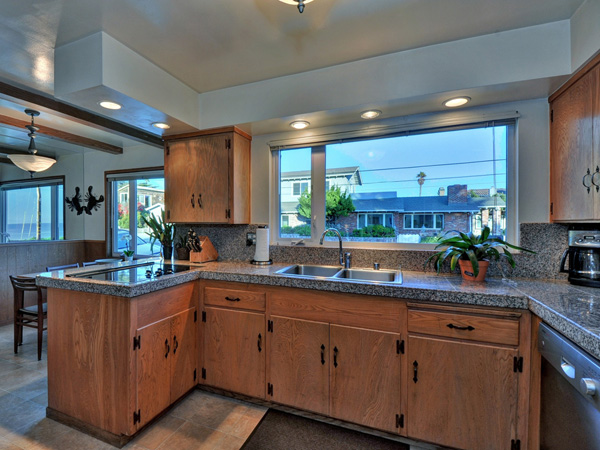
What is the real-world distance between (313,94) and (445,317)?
67.3 inches

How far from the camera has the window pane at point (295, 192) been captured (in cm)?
254

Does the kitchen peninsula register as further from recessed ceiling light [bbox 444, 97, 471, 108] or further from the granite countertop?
recessed ceiling light [bbox 444, 97, 471, 108]

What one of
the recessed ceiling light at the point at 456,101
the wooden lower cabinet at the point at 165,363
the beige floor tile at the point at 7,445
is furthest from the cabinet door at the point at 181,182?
the recessed ceiling light at the point at 456,101

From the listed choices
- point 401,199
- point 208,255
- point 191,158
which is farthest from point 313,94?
point 208,255

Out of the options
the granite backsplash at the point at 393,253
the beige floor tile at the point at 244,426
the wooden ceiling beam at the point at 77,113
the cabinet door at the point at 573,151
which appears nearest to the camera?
the cabinet door at the point at 573,151

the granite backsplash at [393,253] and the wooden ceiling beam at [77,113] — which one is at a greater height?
A: the wooden ceiling beam at [77,113]

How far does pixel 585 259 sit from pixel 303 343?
5.58ft

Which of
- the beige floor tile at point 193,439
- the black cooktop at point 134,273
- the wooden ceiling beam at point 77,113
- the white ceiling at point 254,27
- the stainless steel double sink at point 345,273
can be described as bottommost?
the beige floor tile at point 193,439

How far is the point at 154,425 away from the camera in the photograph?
177 centimetres

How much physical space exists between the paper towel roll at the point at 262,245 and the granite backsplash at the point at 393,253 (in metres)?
0.12

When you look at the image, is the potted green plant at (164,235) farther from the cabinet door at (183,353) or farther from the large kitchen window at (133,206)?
the large kitchen window at (133,206)

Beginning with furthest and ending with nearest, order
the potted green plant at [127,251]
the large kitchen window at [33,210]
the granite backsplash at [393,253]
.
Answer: the large kitchen window at [33,210]
the potted green plant at [127,251]
the granite backsplash at [393,253]

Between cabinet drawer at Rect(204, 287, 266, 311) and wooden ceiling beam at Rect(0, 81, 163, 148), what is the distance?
6.83 ft

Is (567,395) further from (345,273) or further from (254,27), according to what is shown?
(254,27)
